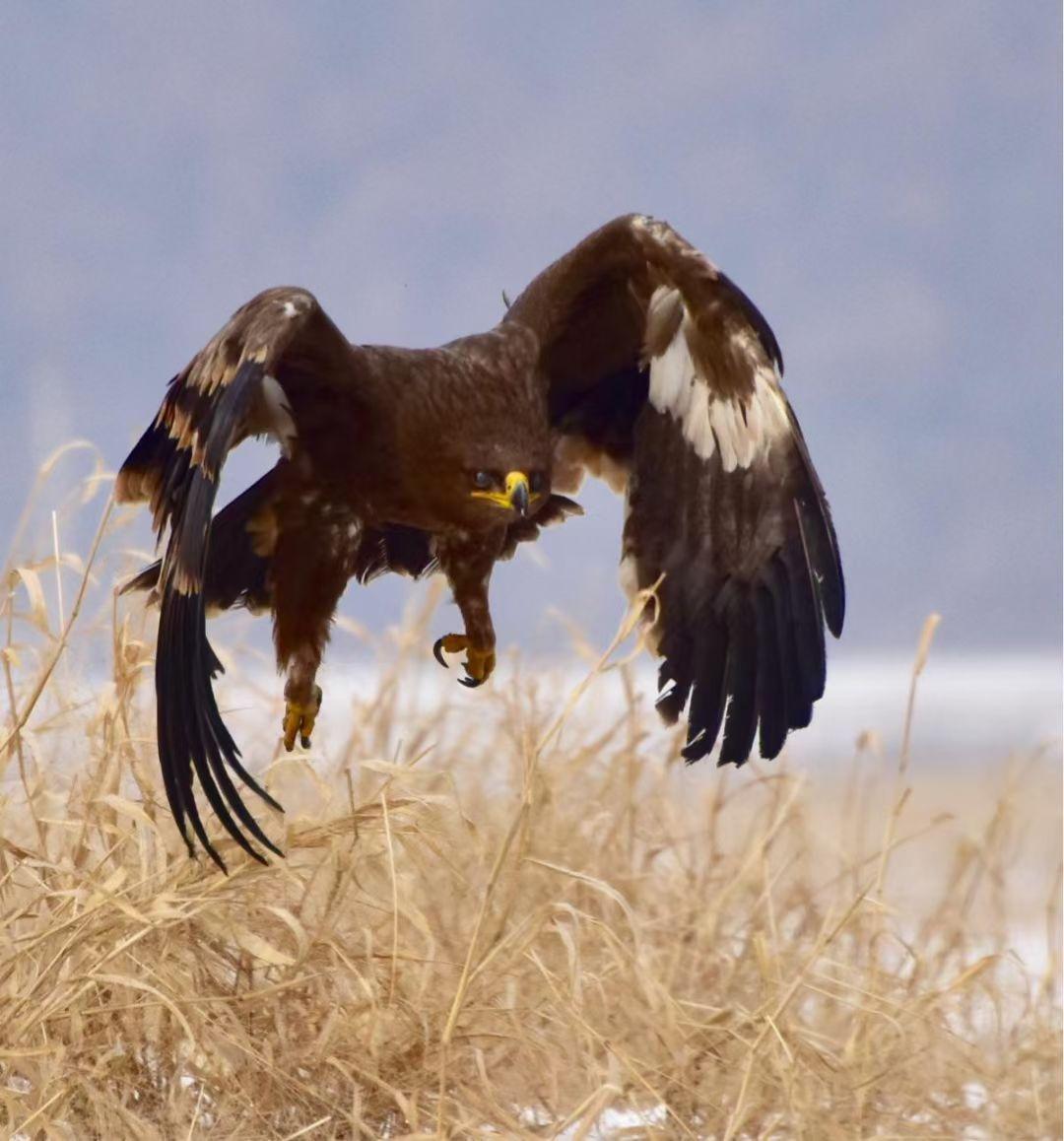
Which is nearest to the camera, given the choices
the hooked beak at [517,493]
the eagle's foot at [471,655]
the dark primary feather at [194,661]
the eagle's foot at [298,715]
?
the dark primary feather at [194,661]

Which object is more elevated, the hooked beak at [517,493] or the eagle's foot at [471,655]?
the hooked beak at [517,493]

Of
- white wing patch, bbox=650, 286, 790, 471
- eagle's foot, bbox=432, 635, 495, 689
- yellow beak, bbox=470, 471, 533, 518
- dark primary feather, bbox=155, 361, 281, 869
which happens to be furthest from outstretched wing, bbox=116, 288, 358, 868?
white wing patch, bbox=650, 286, 790, 471

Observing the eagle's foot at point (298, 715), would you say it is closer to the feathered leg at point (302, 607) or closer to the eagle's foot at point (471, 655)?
the feathered leg at point (302, 607)

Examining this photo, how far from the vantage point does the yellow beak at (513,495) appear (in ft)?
8.97

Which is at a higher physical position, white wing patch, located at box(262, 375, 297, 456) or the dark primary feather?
white wing patch, located at box(262, 375, 297, 456)

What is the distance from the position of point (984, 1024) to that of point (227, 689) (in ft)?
6.93

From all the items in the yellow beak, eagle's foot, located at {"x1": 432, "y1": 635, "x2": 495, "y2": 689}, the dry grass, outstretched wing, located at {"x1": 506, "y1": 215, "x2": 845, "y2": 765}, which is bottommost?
the dry grass

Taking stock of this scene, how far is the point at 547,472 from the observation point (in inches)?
113

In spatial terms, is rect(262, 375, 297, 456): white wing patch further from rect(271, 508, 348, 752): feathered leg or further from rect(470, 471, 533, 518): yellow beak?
rect(470, 471, 533, 518): yellow beak

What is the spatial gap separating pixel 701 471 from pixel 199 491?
1168 millimetres

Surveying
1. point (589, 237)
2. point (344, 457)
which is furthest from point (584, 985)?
point (589, 237)

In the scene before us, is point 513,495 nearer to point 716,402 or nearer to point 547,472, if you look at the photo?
point 547,472

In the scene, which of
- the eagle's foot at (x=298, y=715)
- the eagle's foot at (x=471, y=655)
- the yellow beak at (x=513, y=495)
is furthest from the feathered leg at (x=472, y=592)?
the eagle's foot at (x=298, y=715)

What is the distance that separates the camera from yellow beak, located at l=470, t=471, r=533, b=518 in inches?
108
